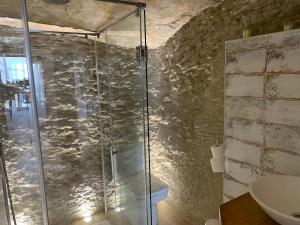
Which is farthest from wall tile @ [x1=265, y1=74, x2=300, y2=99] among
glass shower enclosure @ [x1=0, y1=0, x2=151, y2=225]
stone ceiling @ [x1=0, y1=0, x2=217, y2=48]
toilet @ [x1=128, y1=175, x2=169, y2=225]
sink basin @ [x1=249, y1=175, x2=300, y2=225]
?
toilet @ [x1=128, y1=175, x2=169, y2=225]

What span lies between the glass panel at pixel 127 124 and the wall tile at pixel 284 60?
1.10 meters

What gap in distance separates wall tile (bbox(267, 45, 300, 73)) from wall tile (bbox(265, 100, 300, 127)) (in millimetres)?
171

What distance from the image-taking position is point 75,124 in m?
2.53

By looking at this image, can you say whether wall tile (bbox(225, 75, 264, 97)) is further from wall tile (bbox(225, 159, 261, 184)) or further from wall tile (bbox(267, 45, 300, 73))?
wall tile (bbox(225, 159, 261, 184))

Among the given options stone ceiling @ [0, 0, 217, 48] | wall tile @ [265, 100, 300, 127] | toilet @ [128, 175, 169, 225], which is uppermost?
stone ceiling @ [0, 0, 217, 48]

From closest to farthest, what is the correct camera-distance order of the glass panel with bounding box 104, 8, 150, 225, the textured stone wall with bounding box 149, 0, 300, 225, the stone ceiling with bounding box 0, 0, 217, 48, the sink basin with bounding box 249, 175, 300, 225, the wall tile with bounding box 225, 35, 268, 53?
the sink basin with bounding box 249, 175, 300, 225 < the wall tile with bounding box 225, 35, 268, 53 < the textured stone wall with bounding box 149, 0, 300, 225 < the stone ceiling with bounding box 0, 0, 217, 48 < the glass panel with bounding box 104, 8, 150, 225

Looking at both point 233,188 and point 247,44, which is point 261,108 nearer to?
point 247,44

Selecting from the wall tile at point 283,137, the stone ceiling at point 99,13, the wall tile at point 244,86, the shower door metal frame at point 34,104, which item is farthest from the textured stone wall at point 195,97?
the shower door metal frame at point 34,104

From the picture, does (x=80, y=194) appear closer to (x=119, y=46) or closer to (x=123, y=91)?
(x=123, y=91)

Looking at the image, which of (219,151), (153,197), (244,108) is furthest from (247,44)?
(153,197)

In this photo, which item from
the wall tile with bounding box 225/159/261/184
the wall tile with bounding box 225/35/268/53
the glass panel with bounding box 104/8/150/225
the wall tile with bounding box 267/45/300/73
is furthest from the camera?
the glass panel with bounding box 104/8/150/225

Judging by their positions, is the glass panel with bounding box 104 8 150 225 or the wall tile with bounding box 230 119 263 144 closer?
the wall tile with bounding box 230 119 263 144

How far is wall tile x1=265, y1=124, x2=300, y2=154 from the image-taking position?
3.84 ft

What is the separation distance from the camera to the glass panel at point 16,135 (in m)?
2.04
